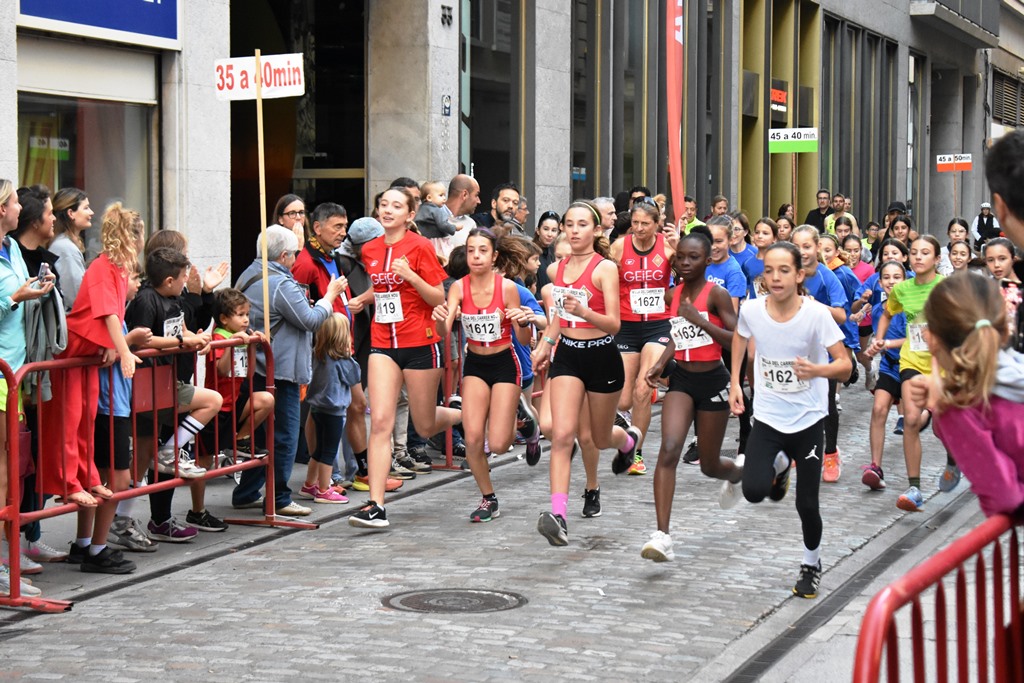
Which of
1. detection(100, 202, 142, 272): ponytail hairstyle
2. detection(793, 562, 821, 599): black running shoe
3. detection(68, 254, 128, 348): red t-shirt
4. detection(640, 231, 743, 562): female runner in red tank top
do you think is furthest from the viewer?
Result: detection(640, 231, 743, 562): female runner in red tank top

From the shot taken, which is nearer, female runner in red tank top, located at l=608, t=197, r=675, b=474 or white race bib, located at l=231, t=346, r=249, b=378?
white race bib, located at l=231, t=346, r=249, b=378

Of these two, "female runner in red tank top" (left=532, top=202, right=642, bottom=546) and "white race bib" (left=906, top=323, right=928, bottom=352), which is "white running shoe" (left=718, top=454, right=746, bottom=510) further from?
"white race bib" (left=906, top=323, right=928, bottom=352)

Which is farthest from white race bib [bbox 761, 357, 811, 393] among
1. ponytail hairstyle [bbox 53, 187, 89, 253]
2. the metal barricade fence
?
ponytail hairstyle [bbox 53, 187, 89, 253]

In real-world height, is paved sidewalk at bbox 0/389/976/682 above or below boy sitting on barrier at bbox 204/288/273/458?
below

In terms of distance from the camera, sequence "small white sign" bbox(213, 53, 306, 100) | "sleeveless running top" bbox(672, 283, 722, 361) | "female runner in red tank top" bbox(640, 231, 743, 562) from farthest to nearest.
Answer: "small white sign" bbox(213, 53, 306, 100), "sleeveless running top" bbox(672, 283, 722, 361), "female runner in red tank top" bbox(640, 231, 743, 562)

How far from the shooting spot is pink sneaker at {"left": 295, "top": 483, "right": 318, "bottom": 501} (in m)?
11.0

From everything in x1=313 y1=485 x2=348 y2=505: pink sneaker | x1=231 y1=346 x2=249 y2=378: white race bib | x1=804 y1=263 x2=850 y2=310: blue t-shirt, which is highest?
x1=804 y1=263 x2=850 y2=310: blue t-shirt

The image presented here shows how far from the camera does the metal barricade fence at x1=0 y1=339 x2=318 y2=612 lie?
7.71m

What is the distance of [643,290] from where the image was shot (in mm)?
11609

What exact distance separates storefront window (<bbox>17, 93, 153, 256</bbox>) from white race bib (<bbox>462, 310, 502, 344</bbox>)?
442 centimetres

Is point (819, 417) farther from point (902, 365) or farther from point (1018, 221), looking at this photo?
point (1018, 221)

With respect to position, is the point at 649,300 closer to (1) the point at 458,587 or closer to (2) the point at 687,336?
(2) the point at 687,336

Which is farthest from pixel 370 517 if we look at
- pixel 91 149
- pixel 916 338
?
pixel 91 149

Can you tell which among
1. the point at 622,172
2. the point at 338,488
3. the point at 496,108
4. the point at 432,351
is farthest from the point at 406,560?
the point at 622,172
